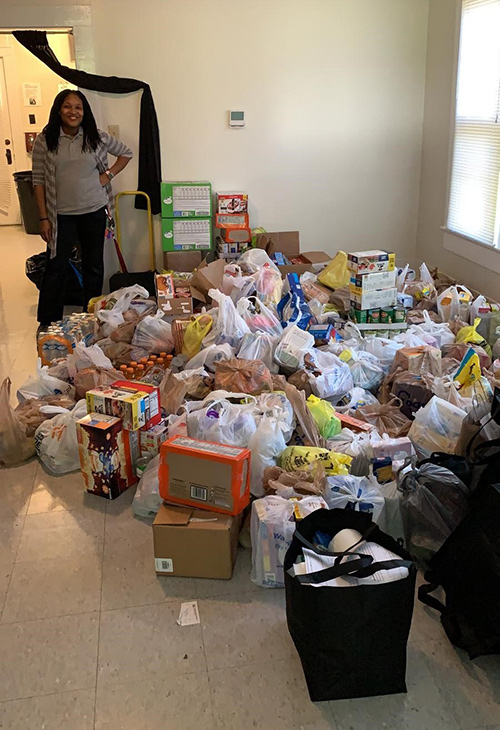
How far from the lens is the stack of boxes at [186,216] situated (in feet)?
15.8

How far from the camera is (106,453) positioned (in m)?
2.47

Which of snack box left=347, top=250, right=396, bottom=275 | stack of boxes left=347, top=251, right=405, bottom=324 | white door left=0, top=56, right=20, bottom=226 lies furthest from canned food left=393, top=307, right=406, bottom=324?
white door left=0, top=56, right=20, bottom=226

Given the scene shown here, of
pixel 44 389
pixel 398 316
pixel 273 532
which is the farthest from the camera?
pixel 398 316

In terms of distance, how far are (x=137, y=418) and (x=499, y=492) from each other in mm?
1331

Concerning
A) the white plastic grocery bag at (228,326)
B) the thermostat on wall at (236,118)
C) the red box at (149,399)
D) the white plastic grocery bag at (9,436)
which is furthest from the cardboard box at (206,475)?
the thermostat on wall at (236,118)

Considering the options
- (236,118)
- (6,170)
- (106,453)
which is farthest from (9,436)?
(6,170)

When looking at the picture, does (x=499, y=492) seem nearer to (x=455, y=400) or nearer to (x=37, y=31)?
(x=455, y=400)

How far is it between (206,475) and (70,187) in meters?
2.93

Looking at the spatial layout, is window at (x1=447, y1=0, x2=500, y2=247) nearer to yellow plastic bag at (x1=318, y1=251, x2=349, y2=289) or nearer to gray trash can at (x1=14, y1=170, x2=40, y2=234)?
yellow plastic bag at (x1=318, y1=251, x2=349, y2=289)

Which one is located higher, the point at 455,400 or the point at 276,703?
the point at 455,400

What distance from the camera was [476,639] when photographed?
1746mm

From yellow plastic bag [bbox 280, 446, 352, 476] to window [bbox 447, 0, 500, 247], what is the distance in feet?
8.40

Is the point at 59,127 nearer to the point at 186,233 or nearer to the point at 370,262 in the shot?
the point at 186,233

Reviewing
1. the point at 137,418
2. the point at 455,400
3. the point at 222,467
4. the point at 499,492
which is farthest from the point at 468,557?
the point at 137,418
